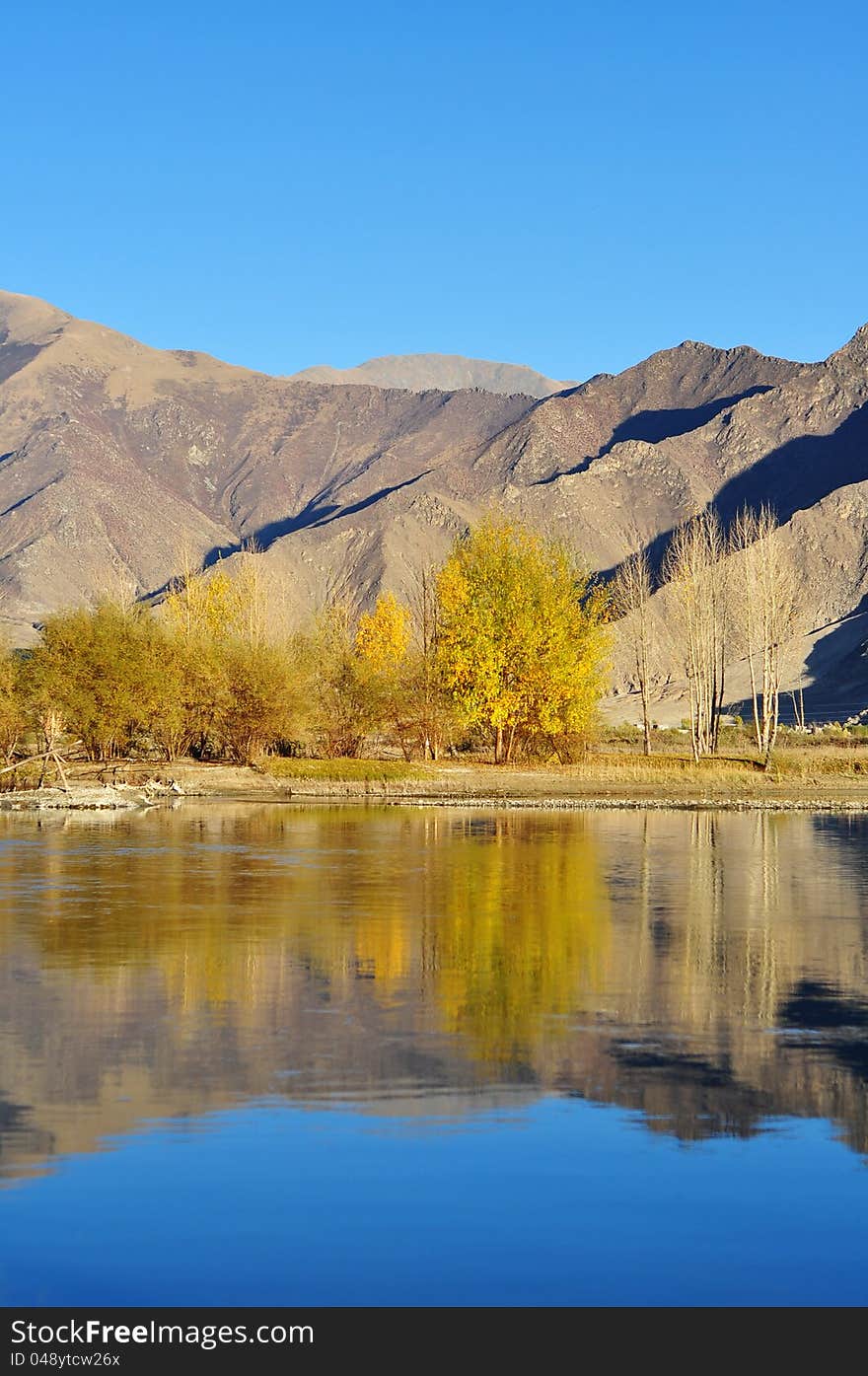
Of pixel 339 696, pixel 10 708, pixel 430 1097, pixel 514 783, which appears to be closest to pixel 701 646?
pixel 339 696

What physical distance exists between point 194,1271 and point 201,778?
143ft

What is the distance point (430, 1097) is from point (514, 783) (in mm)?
42390

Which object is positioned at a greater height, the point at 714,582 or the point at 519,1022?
the point at 714,582

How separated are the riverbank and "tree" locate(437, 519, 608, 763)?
2.36m

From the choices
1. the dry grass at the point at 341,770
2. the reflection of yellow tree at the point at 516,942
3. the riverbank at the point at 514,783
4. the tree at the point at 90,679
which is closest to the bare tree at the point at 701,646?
the riverbank at the point at 514,783

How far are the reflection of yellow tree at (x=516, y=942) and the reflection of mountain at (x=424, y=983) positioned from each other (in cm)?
6

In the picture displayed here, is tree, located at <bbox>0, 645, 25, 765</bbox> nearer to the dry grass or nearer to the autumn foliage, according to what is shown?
the autumn foliage

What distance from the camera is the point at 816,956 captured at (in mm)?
19031

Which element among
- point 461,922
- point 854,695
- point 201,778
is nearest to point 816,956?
point 461,922

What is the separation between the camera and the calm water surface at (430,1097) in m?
8.76

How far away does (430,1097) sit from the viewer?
12.1 meters
